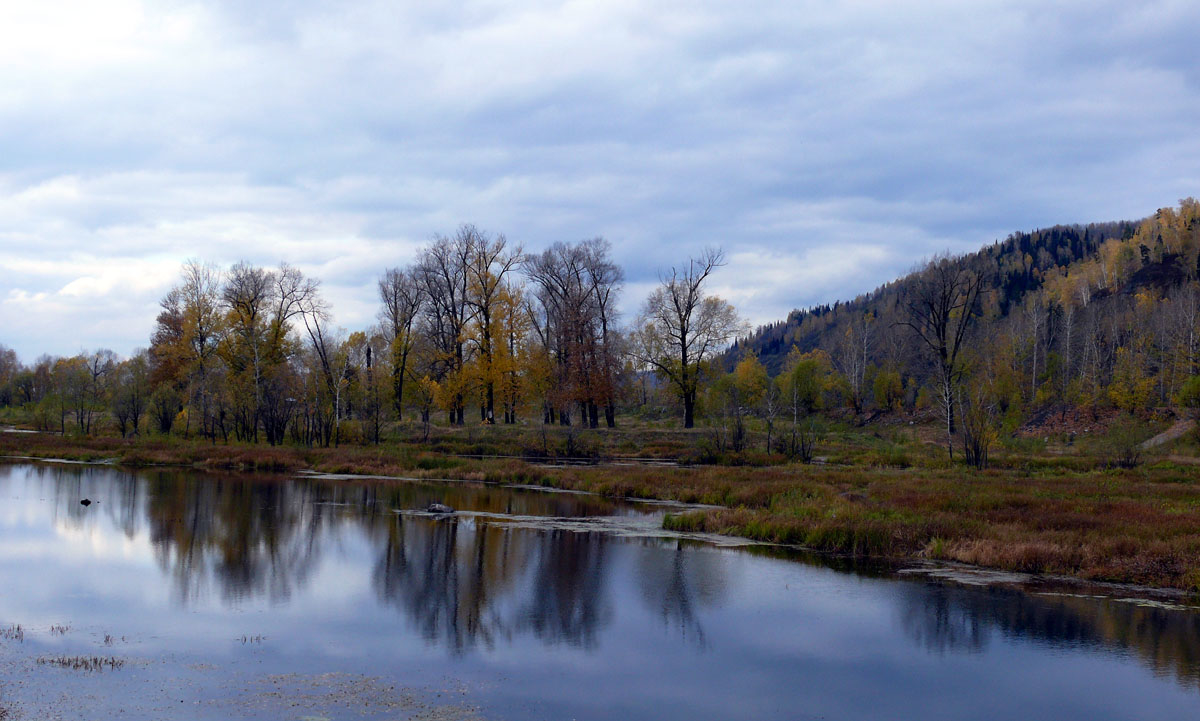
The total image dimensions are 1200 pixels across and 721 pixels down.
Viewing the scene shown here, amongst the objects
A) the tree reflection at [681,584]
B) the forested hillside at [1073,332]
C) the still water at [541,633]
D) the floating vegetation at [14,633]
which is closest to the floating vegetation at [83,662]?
the still water at [541,633]

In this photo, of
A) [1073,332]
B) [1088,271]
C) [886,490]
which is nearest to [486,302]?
[886,490]

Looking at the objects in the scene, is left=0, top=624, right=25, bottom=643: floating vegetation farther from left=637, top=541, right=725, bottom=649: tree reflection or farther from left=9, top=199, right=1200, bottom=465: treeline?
left=9, top=199, right=1200, bottom=465: treeline

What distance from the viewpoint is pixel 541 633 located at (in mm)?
13164

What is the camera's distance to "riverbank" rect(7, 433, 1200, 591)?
1777 centimetres

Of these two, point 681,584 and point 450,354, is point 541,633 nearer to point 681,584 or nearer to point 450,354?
point 681,584

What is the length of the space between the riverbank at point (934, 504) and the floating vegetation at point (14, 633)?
1572 cm

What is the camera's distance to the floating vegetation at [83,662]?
10.5 m

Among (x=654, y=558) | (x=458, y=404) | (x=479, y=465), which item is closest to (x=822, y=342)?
(x=458, y=404)

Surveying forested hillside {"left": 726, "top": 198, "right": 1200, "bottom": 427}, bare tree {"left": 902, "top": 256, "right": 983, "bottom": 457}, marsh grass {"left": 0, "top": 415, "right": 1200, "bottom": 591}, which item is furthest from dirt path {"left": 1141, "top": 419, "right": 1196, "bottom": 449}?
forested hillside {"left": 726, "top": 198, "right": 1200, "bottom": 427}

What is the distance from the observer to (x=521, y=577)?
1703 centimetres

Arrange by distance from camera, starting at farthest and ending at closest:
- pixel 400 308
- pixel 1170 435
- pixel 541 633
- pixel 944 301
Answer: pixel 400 308, pixel 1170 435, pixel 944 301, pixel 541 633

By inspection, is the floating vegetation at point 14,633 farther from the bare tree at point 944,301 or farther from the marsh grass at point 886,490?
the bare tree at point 944,301

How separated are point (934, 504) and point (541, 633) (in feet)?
48.5

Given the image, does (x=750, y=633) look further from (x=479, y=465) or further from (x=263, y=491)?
(x=479, y=465)
